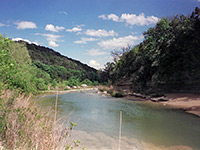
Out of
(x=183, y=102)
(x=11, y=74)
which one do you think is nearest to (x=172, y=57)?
(x=183, y=102)

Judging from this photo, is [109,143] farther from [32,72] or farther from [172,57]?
[172,57]

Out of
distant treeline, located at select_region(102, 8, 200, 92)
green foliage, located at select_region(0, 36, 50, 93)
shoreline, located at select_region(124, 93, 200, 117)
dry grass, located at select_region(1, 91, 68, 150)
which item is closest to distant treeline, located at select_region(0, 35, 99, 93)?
green foliage, located at select_region(0, 36, 50, 93)

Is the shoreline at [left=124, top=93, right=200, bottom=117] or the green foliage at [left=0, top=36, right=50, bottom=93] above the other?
the green foliage at [left=0, top=36, right=50, bottom=93]

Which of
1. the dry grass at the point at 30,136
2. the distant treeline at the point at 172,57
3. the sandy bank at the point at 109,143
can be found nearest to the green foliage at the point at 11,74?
the dry grass at the point at 30,136

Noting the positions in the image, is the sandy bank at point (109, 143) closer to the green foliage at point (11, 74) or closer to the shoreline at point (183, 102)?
the green foliage at point (11, 74)

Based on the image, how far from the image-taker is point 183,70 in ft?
58.2

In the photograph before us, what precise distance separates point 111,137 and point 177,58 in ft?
47.7

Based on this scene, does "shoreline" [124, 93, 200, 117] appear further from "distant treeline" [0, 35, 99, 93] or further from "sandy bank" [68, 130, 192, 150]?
"distant treeline" [0, 35, 99, 93]

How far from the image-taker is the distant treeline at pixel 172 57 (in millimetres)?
16656

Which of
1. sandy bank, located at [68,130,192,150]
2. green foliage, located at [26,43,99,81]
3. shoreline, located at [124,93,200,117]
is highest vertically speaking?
green foliage, located at [26,43,99,81]

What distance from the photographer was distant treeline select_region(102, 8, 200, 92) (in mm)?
16656

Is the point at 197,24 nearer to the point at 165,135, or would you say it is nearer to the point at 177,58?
the point at 177,58

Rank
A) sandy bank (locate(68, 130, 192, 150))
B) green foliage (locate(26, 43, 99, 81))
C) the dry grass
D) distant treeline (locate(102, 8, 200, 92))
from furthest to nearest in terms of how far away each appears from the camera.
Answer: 1. green foliage (locate(26, 43, 99, 81))
2. distant treeline (locate(102, 8, 200, 92))
3. sandy bank (locate(68, 130, 192, 150))
4. the dry grass

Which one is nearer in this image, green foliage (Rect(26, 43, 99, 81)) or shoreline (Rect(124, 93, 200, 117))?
shoreline (Rect(124, 93, 200, 117))
